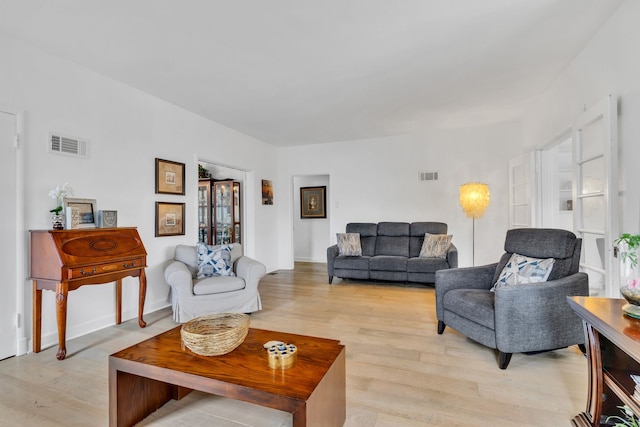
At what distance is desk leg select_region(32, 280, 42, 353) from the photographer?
2.41 meters

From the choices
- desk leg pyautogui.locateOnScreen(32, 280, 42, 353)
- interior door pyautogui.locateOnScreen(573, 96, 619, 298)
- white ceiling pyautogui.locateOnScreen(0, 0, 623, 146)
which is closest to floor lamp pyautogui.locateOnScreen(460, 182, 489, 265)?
white ceiling pyautogui.locateOnScreen(0, 0, 623, 146)

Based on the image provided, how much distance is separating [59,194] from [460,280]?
11.4 ft

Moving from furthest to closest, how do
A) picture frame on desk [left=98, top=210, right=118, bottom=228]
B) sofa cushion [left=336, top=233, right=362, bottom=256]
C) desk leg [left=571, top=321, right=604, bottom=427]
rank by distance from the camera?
1. sofa cushion [left=336, top=233, right=362, bottom=256]
2. picture frame on desk [left=98, top=210, right=118, bottom=228]
3. desk leg [left=571, top=321, right=604, bottom=427]

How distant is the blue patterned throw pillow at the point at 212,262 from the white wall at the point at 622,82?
11.3ft

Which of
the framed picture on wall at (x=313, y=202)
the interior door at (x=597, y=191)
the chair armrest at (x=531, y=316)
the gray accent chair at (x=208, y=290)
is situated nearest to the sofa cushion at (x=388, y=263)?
the gray accent chair at (x=208, y=290)

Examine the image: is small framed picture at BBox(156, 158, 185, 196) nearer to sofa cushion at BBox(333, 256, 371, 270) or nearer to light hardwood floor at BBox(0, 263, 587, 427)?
light hardwood floor at BBox(0, 263, 587, 427)

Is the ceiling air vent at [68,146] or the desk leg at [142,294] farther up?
the ceiling air vent at [68,146]

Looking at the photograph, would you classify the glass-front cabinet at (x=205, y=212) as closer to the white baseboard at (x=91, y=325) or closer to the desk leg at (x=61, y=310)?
the white baseboard at (x=91, y=325)

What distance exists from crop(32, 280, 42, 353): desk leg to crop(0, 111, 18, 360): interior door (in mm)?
149

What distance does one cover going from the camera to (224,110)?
4027mm

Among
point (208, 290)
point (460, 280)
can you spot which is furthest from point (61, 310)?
point (460, 280)

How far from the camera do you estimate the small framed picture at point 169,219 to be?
3598mm

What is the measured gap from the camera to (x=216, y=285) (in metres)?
3.15

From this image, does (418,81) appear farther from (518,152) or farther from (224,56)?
(518,152)
